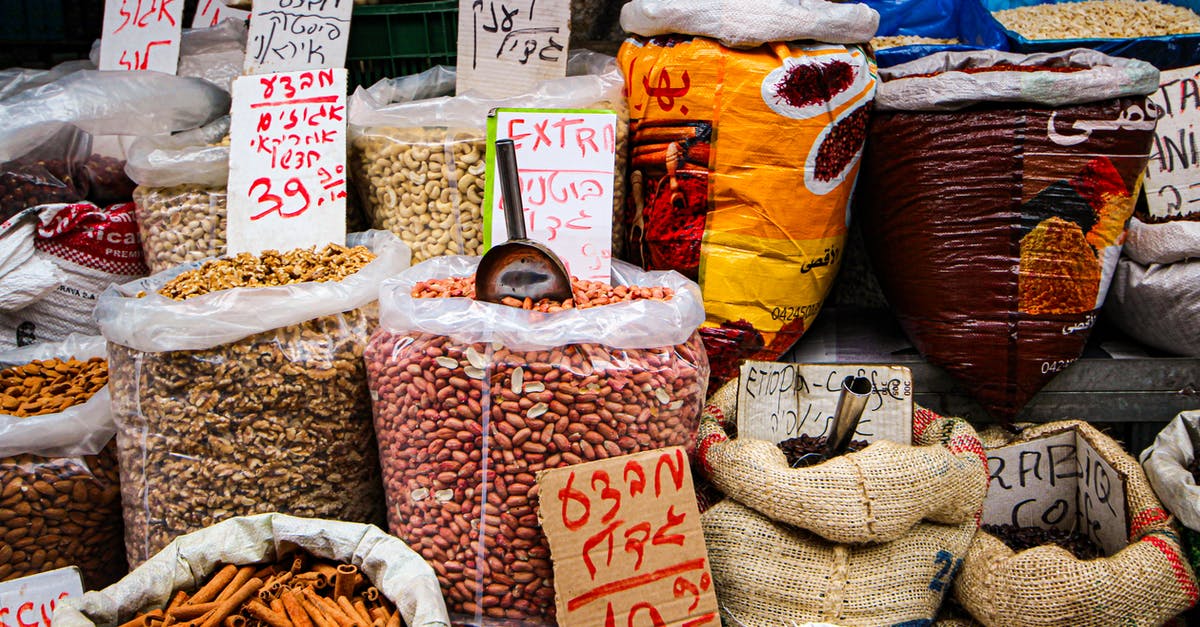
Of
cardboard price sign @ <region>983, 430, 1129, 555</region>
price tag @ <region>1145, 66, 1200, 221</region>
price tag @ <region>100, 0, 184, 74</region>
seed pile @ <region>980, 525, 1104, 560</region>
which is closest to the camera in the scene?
seed pile @ <region>980, 525, 1104, 560</region>

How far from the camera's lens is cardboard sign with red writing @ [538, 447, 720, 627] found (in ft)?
4.37

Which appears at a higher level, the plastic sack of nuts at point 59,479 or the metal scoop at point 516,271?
the metal scoop at point 516,271

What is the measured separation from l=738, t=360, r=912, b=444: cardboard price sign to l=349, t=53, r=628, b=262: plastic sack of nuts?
0.48m

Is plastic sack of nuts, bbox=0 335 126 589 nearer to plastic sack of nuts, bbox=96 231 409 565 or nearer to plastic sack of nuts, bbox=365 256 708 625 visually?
plastic sack of nuts, bbox=96 231 409 565

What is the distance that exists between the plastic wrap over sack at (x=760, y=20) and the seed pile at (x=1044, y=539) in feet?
3.14

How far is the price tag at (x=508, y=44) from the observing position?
188cm

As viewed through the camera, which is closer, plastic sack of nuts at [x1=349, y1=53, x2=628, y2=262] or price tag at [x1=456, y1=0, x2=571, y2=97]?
plastic sack of nuts at [x1=349, y1=53, x2=628, y2=262]

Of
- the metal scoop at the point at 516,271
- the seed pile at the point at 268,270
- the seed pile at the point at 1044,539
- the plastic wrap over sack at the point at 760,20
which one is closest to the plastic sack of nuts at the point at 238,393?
the seed pile at the point at 268,270

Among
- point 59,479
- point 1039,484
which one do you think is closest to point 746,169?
point 1039,484

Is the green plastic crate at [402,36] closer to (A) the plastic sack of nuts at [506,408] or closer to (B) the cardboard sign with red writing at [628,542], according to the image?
(A) the plastic sack of nuts at [506,408]

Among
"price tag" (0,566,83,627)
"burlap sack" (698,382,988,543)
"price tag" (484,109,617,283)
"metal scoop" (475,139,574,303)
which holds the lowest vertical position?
"price tag" (0,566,83,627)

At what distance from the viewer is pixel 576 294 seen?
150 cm

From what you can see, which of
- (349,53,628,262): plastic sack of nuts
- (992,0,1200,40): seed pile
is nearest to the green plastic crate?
(349,53,628,262): plastic sack of nuts

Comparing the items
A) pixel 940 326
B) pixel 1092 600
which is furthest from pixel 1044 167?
pixel 1092 600
